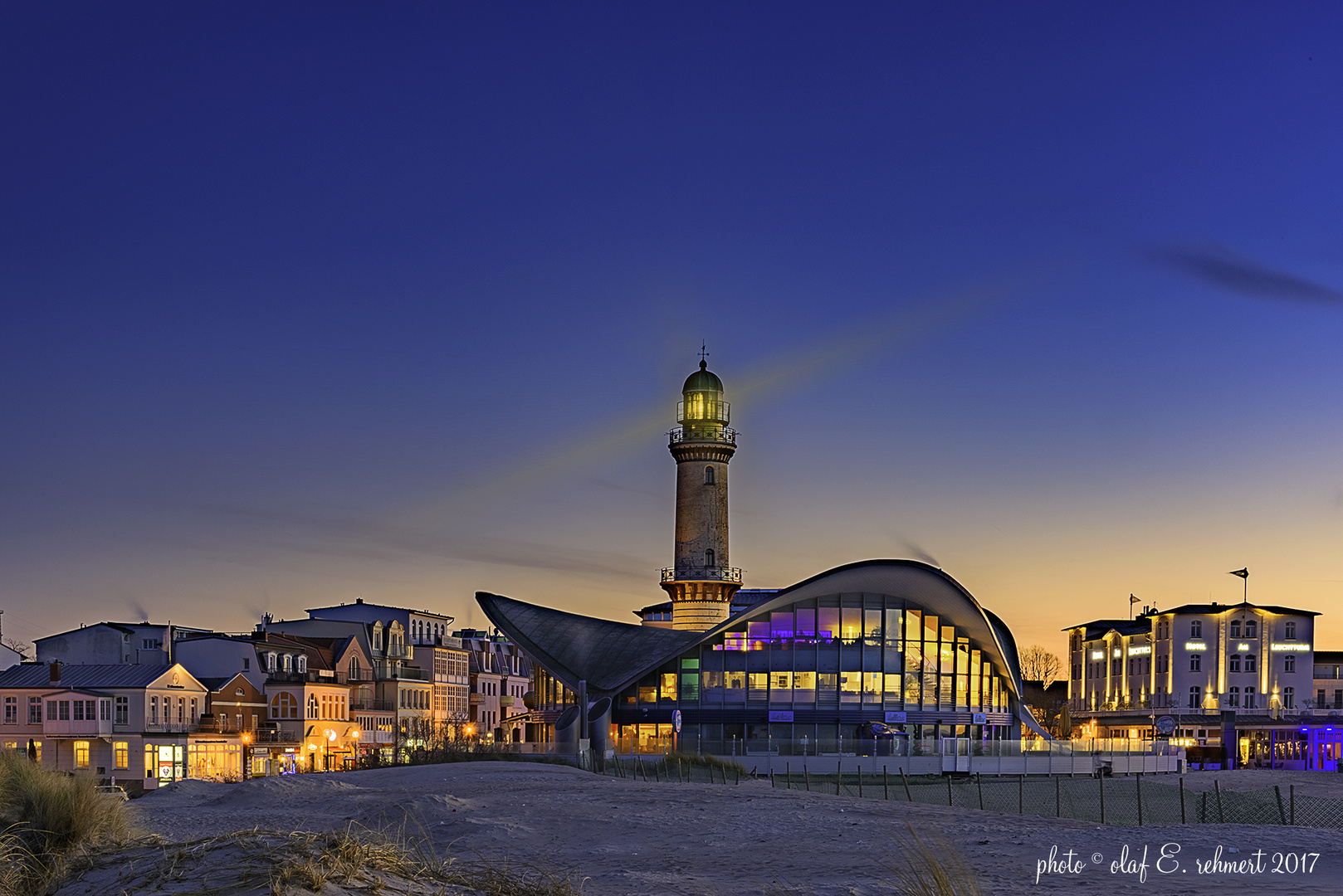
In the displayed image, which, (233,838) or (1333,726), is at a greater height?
(233,838)

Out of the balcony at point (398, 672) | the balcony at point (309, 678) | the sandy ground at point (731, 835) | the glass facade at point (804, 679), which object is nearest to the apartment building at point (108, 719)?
the balcony at point (309, 678)

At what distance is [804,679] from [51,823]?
53.7 metres

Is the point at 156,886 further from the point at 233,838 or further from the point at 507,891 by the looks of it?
the point at 507,891

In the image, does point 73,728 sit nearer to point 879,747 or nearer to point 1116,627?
point 879,747

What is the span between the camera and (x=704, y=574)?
271 ft

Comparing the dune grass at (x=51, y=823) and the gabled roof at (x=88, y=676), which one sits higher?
the dune grass at (x=51, y=823)

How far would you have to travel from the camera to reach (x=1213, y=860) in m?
19.5

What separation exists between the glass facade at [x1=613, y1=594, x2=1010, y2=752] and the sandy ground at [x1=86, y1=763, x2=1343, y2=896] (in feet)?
93.5

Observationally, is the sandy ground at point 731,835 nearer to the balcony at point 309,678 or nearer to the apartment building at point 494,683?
the balcony at point 309,678

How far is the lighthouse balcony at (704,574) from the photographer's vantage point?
8262 cm

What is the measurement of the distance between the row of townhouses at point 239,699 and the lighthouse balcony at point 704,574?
13.0 meters

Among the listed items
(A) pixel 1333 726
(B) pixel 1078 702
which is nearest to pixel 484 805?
(A) pixel 1333 726

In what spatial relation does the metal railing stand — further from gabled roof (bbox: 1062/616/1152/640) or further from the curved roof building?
gabled roof (bbox: 1062/616/1152/640)

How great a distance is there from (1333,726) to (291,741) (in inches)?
2605
